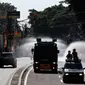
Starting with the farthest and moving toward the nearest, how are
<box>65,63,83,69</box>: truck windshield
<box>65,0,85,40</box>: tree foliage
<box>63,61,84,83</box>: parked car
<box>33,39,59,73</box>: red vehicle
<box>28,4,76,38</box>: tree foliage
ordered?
<box>28,4,76,38</box>: tree foliage < <box>65,0,85,40</box>: tree foliage < <box>33,39,59,73</box>: red vehicle < <box>65,63,83,69</box>: truck windshield < <box>63,61,84,83</box>: parked car

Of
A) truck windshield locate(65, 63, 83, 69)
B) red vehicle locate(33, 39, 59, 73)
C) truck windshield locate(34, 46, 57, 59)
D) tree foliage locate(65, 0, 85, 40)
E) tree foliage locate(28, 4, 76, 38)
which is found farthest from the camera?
tree foliage locate(28, 4, 76, 38)

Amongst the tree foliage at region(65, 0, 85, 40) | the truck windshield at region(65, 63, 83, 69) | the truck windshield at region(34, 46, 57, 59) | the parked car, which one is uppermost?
the tree foliage at region(65, 0, 85, 40)

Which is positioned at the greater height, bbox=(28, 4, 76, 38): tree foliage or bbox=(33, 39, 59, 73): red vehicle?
bbox=(28, 4, 76, 38): tree foliage

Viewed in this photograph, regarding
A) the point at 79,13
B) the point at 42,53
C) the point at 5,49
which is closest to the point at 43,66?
the point at 42,53

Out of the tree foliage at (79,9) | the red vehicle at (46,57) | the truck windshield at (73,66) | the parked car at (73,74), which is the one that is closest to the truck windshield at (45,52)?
the red vehicle at (46,57)

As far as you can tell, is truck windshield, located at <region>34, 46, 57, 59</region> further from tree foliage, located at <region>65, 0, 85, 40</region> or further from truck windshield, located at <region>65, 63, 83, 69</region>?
tree foliage, located at <region>65, 0, 85, 40</region>

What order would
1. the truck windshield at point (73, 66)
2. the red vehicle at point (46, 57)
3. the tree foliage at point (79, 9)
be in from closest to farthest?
the truck windshield at point (73, 66) → the red vehicle at point (46, 57) → the tree foliage at point (79, 9)

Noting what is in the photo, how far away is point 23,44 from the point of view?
15100 cm

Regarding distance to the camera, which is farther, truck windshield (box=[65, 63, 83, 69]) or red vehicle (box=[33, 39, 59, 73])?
red vehicle (box=[33, 39, 59, 73])

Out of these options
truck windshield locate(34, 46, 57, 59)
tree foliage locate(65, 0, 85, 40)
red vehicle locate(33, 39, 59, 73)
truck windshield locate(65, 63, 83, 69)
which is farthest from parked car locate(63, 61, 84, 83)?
tree foliage locate(65, 0, 85, 40)

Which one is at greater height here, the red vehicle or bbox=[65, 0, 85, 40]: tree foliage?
bbox=[65, 0, 85, 40]: tree foliage

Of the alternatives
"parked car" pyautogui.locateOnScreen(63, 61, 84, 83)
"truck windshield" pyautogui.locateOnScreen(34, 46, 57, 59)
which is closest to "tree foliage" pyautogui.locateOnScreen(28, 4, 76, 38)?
"truck windshield" pyautogui.locateOnScreen(34, 46, 57, 59)

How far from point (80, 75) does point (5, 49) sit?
76130 mm

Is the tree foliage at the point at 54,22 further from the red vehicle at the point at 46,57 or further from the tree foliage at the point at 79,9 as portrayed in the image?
the red vehicle at the point at 46,57
